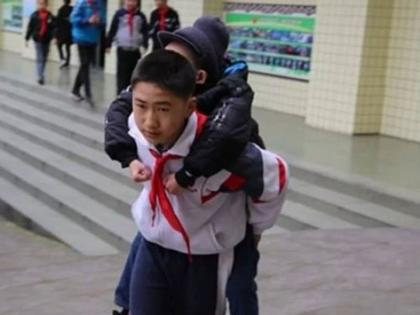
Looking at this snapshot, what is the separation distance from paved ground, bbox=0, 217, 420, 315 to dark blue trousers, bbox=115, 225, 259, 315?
4.37ft

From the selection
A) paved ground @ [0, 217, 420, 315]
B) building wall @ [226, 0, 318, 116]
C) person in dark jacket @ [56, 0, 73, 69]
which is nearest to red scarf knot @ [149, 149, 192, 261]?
paved ground @ [0, 217, 420, 315]

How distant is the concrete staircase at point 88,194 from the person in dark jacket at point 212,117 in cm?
376

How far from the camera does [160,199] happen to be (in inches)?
103

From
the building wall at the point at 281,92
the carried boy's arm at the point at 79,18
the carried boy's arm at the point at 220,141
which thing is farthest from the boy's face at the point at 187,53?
the carried boy's arm at the point at 79,18

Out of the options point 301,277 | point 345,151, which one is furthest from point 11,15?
point 301,277

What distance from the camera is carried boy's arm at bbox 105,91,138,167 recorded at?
267cm

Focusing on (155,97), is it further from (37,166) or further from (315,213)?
(37,166)

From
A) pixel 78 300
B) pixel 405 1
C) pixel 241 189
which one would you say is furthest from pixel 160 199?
pixel 405 1

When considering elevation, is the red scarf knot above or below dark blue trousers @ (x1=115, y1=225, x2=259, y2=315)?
above

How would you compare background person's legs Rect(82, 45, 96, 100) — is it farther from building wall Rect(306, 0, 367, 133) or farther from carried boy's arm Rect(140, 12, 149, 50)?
building wall Rect(306, 0, 367, 133)

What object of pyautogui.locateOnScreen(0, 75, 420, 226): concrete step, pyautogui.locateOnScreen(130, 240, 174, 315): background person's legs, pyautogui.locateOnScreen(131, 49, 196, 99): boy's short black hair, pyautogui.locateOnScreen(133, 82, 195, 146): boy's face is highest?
pyautogui.locateOnScreen(131, 49, 196, 99): boy's short black hair

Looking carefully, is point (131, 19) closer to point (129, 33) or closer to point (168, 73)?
point (129, 33)

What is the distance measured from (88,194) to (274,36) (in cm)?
486

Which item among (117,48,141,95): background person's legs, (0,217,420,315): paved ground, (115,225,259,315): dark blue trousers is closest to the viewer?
(115,225,259,315): dark blue trousers
